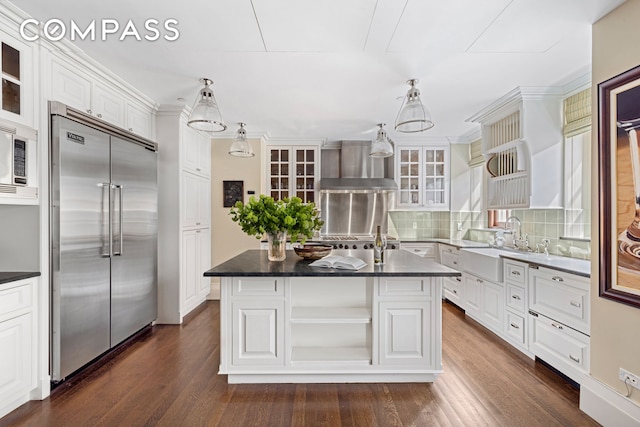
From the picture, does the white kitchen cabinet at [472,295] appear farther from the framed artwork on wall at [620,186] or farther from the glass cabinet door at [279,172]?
the glass cabinet door at [279,172]

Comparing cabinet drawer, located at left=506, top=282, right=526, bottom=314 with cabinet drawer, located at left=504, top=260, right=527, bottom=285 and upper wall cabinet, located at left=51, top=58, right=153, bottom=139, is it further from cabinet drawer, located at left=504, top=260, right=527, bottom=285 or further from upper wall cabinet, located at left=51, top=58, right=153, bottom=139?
upper wall cabinet, located at left=51, top=58, right=153, bottom=139

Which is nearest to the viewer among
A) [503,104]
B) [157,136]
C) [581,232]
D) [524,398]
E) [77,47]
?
[524,398]

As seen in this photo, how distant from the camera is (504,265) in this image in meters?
3.25

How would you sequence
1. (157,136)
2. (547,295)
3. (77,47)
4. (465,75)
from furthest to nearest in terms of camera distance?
(157,136) < (465,75) < (547,295) < (77,47)

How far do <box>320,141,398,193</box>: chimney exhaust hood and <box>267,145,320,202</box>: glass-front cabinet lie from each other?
9.9 inches

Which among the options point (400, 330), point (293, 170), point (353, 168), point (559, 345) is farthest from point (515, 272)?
point (293, 170)

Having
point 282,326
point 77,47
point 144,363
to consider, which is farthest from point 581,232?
point 77,47

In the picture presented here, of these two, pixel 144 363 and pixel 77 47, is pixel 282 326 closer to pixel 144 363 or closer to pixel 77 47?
pixel 144 363

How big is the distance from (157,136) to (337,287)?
106 inches

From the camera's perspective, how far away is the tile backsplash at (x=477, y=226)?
327cm

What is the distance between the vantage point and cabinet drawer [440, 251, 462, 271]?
14.2 ft

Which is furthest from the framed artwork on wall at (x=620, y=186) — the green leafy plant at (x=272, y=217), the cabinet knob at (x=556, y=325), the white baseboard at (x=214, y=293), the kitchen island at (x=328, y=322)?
the white baseboard at (x=214, y=293)

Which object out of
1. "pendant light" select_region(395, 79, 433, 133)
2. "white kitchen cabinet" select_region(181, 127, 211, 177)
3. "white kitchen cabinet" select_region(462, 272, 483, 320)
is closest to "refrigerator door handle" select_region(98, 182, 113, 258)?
"white kitchen cabinet" select_region(181, 127, 211, 177)

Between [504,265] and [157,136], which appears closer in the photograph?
[504,265]
